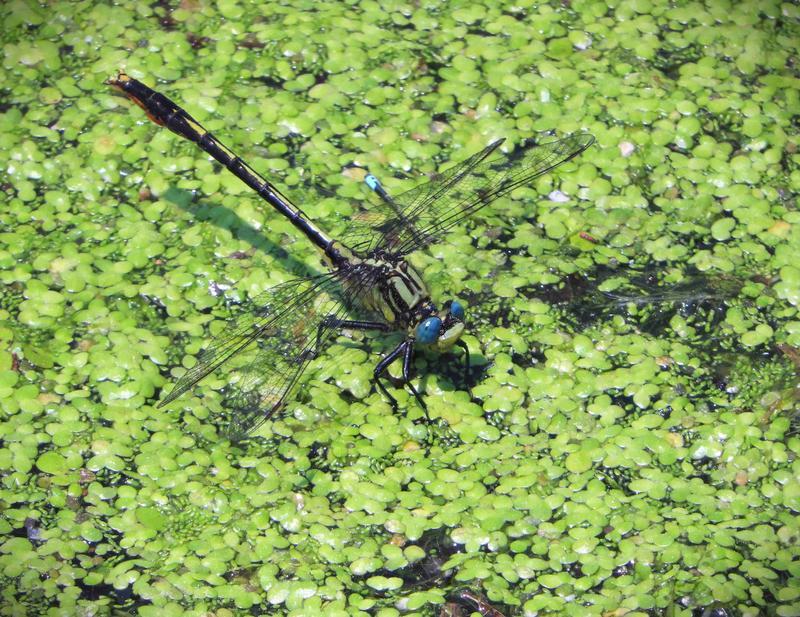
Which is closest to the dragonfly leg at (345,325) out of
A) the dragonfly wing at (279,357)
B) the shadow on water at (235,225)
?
the dragonfly wing at (279,357)

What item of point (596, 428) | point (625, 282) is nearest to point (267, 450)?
point (596, 428)

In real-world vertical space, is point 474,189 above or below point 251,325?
above

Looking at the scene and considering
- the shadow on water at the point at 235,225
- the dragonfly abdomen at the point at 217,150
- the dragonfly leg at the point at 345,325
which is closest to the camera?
the dragonfly leg at the point at 345,325

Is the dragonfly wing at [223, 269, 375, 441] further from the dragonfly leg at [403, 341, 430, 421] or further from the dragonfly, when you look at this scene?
the dragonfly leg at [403, 341, 430, 421]

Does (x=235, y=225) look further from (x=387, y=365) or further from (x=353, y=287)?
(x=387, y=365)

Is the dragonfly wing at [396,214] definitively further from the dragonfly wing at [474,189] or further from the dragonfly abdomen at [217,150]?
the dragonfly abdomen at [217,150]

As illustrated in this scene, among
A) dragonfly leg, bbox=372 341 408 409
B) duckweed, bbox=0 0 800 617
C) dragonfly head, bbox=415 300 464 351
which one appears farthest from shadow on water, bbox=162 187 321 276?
dragonfly head, bbox=415 300 464 351

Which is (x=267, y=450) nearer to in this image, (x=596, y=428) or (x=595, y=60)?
(x=596, y=428)

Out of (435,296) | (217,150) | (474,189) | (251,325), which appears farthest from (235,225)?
(474,189)
